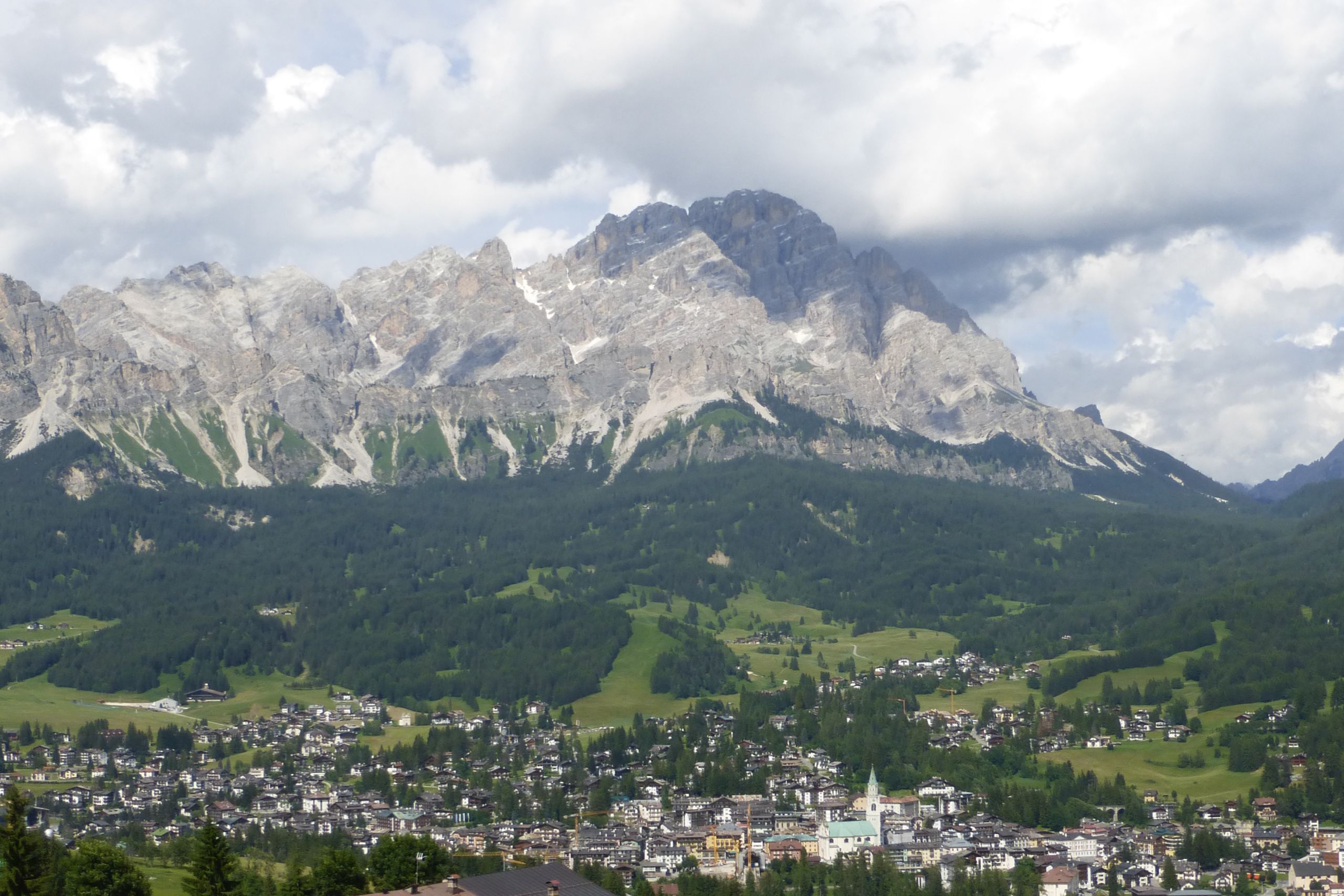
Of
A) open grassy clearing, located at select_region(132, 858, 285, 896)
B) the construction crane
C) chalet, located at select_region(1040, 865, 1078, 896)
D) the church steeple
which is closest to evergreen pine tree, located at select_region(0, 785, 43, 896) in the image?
open grassy clearing, located at select_region(132, 858, 285, 896)

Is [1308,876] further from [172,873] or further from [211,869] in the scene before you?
[172,873]

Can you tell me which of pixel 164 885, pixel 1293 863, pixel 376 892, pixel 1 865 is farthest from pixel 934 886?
pixel 1 865

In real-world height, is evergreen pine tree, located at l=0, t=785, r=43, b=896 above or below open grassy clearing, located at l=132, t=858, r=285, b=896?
above

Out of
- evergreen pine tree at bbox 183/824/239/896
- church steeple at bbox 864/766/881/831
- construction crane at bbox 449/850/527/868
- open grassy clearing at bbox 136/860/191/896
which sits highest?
church steeple at bbox 864/766/881/831

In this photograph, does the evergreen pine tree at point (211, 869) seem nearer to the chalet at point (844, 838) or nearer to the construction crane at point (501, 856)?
the construction crane at point (501, 856)

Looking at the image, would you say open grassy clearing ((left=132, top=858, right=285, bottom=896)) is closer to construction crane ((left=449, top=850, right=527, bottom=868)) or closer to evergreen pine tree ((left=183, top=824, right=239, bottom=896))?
construction crane ((left=449, top=850, right=527, bottom=868))

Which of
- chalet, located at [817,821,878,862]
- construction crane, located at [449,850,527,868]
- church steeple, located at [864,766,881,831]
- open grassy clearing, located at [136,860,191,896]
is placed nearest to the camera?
open grassy clearing, located at [136,860,191,896]

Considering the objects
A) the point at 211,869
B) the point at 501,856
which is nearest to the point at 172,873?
the point at 501,856

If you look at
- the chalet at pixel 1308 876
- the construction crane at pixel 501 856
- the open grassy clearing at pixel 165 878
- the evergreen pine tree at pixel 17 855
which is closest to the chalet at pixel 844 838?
the construction crane at pixel 501 856

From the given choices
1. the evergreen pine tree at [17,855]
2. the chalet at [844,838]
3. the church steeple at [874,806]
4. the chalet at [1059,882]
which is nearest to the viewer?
the evergreen pine tree at [17,855]

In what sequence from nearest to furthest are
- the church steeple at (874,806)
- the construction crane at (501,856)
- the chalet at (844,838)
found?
the construction crane at (501,856), the chalet at (844,838), the church steeple at (874,806)

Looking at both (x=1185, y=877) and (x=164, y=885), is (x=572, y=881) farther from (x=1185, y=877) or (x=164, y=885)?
(x=1185, y=877)

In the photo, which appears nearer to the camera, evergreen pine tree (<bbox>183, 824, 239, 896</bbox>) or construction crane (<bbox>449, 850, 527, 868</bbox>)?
evergreen pine tree (<bbox>183, 824, 239, 896</bbox>)

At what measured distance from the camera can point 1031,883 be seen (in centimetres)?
16450
